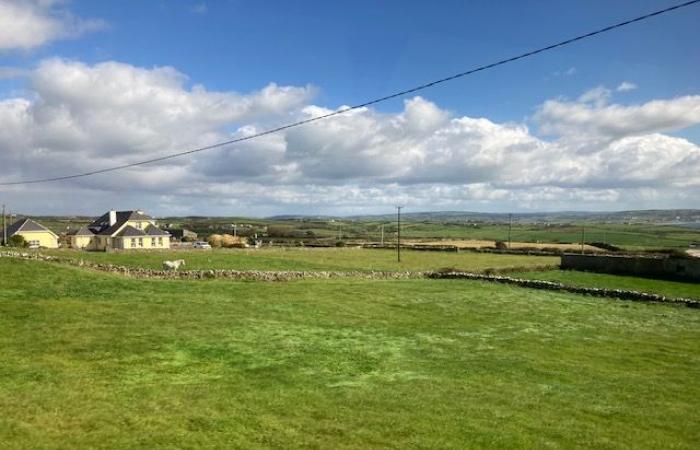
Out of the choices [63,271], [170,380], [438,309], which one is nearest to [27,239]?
[63,271]

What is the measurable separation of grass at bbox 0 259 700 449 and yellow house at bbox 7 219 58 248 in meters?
62.4

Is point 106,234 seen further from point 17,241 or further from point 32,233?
point 17,241

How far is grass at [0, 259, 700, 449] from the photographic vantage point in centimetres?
912

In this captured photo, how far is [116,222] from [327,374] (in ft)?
286

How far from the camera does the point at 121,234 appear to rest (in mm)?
85500

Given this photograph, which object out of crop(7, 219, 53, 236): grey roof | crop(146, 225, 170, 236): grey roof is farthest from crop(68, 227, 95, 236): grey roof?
crop(146, 225, 170, 236): grey roof

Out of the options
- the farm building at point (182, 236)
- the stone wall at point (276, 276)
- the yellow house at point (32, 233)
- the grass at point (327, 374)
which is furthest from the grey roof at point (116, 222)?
the grass at point (327, 374)

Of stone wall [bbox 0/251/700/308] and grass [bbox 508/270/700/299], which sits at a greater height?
stone wall [bbox 0/251/700/308]

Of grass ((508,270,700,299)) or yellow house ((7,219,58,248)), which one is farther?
yellow house ((7,219,58,248))

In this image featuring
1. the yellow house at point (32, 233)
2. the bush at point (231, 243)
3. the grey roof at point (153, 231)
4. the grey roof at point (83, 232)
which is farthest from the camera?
the bush at point (231, 243)

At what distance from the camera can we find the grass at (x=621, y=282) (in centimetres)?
3581

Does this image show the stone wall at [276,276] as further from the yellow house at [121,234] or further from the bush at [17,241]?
the yellow house at [121,234]

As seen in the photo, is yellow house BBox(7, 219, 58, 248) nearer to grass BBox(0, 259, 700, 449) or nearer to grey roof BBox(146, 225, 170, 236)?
grey roof BBox(146, 225, 170, 236)

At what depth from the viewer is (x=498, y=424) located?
9703mm
